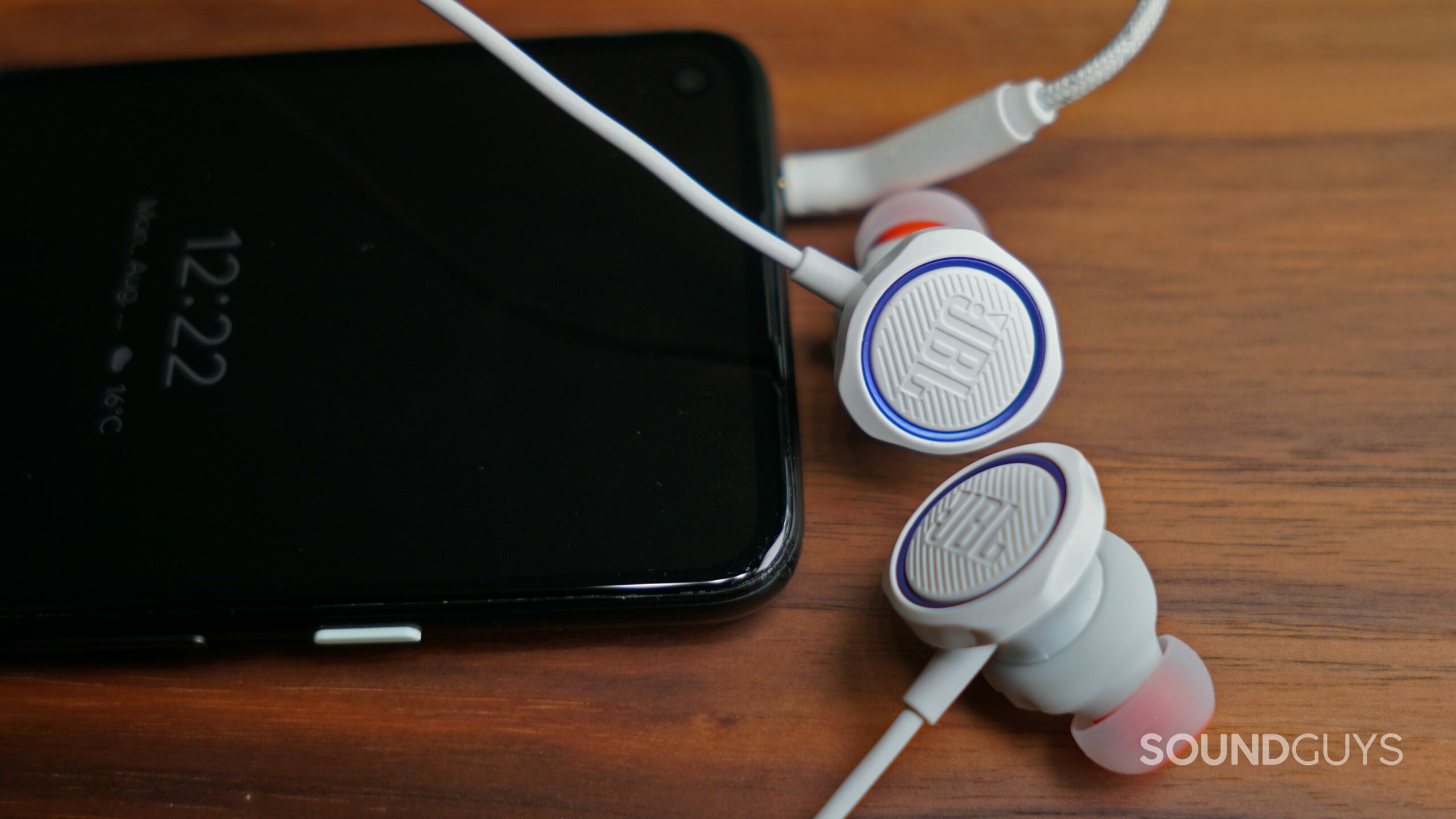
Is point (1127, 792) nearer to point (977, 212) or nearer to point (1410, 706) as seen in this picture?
point (1410, 706)

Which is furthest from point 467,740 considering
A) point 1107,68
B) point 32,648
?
point 1107,68

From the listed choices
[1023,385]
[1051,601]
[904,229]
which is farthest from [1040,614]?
[904,229]

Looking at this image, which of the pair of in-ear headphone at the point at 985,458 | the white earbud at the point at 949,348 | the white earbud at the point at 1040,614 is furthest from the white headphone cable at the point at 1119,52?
the white earbud at the point at 1040,614

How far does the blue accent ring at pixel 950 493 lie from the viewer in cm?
37

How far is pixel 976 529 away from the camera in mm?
396

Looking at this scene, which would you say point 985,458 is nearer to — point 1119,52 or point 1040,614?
point 1040,614

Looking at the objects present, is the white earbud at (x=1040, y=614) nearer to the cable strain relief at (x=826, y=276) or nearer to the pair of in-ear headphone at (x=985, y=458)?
the pair of in-ear headphone at (x=985, y=458)

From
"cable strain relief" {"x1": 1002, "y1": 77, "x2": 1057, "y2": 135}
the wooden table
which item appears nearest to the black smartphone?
the wooden table

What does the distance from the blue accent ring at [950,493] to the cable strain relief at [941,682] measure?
3cm

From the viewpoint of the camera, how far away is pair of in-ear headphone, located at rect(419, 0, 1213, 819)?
38cm

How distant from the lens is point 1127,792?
1.46ft

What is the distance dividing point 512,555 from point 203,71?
1.31 feet

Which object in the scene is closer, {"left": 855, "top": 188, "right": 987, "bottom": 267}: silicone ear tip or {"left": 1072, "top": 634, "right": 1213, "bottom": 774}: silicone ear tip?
{"left": 1072, "top": 634, "right": 1213, "bottom": 774}: silicone ear tip

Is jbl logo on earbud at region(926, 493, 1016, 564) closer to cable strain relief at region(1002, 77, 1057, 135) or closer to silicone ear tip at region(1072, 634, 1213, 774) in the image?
silicone ear tip at region(1072, 634, 1213, 774)
